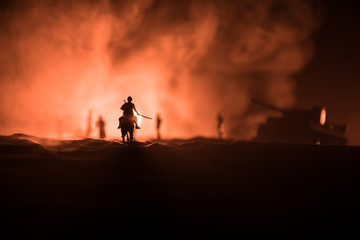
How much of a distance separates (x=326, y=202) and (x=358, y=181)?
6.81ft

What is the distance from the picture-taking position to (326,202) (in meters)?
6.17

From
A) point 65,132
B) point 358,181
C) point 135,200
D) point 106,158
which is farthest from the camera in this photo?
point 65,132

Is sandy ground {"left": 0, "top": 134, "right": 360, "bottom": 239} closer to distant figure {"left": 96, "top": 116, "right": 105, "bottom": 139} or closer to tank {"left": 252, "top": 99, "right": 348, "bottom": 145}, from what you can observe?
distant figure {"left": 96, "top": 116, "right": 105, "bottom": 139}

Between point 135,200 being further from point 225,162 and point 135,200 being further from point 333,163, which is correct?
point 333,163

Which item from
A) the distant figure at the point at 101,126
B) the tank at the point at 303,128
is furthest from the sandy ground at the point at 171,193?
the tank at the point at 303,128

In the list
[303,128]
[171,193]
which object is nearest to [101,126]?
[171,193]

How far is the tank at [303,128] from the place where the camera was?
890 inches

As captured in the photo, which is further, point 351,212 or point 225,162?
point 225,162

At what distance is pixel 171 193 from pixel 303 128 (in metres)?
20.3

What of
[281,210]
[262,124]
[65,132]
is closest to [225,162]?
[281,210]

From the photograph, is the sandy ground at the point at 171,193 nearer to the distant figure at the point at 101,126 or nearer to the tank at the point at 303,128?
the distant figure at the point at 101,126

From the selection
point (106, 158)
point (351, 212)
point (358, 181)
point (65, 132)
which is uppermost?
point (65, 132)

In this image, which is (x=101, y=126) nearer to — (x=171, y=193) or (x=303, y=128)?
(x=171, y=193)

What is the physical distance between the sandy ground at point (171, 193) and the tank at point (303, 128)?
14.2 m
